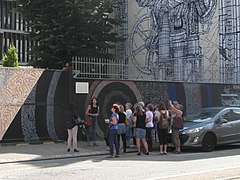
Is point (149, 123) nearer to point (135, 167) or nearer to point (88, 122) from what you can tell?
point (88, 122)

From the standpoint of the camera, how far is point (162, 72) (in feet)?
78.9

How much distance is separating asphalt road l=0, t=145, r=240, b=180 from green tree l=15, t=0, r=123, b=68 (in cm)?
1132

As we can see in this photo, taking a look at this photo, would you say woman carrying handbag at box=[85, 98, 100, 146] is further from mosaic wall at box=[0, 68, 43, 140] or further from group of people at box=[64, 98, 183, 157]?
mosaic wall at box=[0, 68, 43, 140]

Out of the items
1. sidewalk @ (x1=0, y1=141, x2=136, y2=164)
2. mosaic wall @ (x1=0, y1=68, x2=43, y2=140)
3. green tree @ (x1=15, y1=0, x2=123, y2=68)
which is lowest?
sidewalk @ (x1=0, y1=141, x2=136, y2=164)

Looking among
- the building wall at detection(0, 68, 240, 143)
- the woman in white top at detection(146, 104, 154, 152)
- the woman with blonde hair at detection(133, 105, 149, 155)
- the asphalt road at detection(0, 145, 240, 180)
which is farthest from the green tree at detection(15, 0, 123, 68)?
the asphalt road at detection(0, 145, 240, 180)

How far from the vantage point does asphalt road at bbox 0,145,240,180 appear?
10.3m

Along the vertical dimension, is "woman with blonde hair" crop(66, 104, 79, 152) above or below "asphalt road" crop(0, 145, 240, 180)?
above

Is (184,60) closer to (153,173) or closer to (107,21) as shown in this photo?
(107,21)

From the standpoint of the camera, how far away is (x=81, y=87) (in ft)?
61.1

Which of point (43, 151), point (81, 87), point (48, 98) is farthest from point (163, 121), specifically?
point (48, 98)

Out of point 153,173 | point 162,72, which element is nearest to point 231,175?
point 153,173

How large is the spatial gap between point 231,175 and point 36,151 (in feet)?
25.0

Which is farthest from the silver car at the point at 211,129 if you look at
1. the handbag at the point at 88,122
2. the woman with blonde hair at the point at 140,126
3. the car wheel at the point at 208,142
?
the handbag at the point at 88,122

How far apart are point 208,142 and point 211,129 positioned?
0.48 meters
